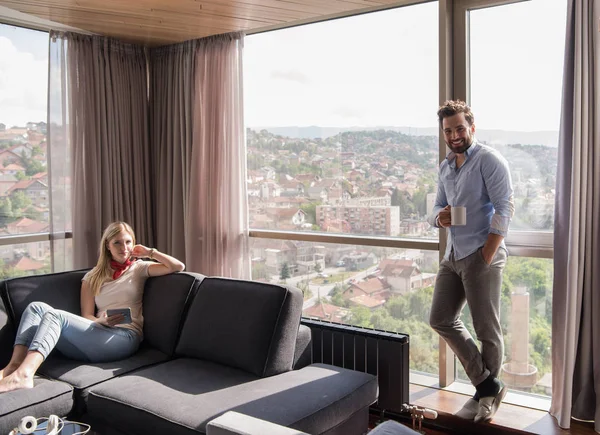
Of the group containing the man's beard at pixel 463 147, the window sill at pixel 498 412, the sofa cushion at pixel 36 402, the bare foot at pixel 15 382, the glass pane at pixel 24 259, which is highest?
the man's beard at pixel 463 147

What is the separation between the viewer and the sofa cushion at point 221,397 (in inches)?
107

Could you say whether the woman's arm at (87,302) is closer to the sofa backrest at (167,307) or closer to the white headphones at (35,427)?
the sofa backrest at (167,307)

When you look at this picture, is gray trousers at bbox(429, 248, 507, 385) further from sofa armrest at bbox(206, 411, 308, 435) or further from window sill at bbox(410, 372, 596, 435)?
sofa armrest at bbox(206, 411, 308, 435)

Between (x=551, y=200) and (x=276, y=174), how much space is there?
6.78 feet

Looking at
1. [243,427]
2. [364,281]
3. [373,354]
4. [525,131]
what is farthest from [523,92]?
[243,427]

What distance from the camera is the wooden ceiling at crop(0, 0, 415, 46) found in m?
3.86

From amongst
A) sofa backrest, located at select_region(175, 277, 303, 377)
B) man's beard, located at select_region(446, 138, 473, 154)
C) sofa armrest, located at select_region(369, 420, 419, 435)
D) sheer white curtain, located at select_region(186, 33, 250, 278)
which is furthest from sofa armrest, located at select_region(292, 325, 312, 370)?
sofa armrest, located at select_region(369, 420, 419, 435)

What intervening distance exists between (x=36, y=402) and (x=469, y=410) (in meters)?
2.26

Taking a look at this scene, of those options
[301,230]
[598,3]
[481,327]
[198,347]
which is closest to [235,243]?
[301,230]

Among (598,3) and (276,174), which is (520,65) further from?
(276,174)

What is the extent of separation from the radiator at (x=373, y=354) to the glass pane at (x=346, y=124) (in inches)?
35.3

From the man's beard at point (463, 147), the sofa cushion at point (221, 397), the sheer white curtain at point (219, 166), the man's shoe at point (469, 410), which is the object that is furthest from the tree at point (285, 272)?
the man's beard at point (463, 147)

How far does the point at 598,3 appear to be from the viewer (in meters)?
3.19

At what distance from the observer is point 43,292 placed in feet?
12.0
